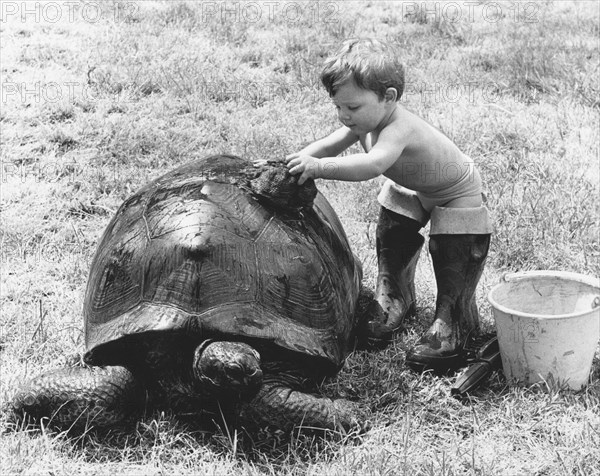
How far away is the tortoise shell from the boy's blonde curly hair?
53 centimetres

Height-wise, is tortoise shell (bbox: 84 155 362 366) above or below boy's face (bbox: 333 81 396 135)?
below

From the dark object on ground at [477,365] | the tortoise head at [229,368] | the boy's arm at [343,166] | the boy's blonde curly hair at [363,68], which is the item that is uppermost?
the boy's blonde curly hair at [363,68]

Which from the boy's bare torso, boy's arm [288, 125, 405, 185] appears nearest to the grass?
the boy's bare torso

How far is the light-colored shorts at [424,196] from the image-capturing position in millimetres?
4438

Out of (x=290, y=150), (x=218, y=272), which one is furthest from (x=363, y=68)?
(x=290, y=150)

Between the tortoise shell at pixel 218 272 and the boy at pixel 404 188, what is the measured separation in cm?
32

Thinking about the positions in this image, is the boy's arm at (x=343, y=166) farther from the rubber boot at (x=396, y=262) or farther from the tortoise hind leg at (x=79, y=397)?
the tortoise hind leg at (x=79, y=397)

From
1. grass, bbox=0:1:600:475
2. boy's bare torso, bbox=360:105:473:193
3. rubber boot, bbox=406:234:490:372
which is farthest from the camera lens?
rubber boot, bbox=406:234:490:372

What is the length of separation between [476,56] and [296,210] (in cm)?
518

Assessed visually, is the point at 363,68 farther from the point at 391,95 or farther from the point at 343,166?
the point at 343,166

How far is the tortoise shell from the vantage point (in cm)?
350

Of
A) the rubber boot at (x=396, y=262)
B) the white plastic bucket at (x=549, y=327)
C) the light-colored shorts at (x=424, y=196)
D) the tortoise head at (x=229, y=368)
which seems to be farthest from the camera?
the rubber boot at (x=396, y=262)

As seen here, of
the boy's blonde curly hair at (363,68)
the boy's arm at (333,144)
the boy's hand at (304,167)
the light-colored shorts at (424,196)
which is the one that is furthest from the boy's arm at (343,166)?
the light-colored shorts at (424,196)

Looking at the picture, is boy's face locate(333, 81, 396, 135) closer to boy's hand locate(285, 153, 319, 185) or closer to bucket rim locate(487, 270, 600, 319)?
boy's hand locate(285, 153, 319, 185)
